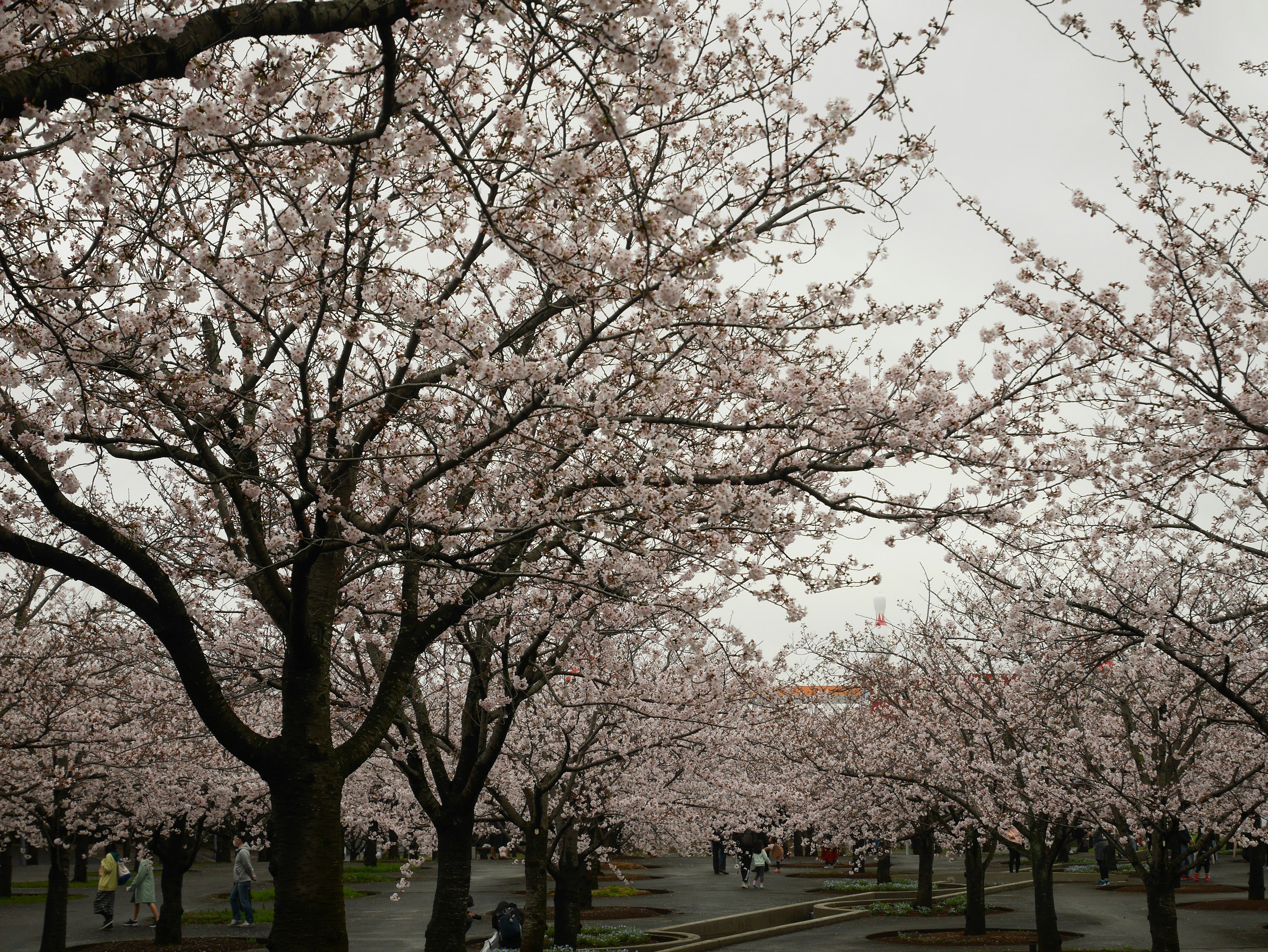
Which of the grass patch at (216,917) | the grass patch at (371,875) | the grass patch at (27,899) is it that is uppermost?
the grass patch at (216,917)

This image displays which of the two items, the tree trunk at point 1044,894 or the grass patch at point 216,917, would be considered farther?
the grass patch at point 216,917

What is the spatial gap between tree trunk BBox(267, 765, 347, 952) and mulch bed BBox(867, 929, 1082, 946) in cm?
Result: 1394

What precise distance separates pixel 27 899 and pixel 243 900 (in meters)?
13.3

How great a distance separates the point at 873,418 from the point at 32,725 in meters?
14.0

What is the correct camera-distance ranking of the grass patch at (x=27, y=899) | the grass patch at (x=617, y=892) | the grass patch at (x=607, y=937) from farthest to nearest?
the grass patch at (x=617, y=892)
the grass patch at (x=27, y=899)
the grass patch at (x=607, y=937)

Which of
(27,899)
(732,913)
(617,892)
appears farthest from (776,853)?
(27,899)

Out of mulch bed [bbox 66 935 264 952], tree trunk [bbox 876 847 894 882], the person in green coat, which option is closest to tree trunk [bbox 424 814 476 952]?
mulch bed [bbox 66 935 264 952]

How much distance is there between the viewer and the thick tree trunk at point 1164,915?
13.3 metres

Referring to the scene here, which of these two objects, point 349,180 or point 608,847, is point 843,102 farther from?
point 608,847

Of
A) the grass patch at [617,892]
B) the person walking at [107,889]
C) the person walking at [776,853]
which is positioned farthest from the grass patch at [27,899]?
the person walking at [776,853]

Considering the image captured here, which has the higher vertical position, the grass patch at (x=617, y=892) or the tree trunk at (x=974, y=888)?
the tree trunk at (x=974, y=888)

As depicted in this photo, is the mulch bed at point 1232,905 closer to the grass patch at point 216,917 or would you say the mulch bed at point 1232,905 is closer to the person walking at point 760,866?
the person walking at point 760,866

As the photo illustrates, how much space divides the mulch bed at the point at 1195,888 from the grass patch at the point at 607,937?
61.4 feet

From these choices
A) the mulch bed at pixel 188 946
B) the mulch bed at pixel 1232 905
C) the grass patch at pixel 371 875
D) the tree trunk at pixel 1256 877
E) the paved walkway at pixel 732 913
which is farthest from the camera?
Result: the grass patch at pixel 371 875
